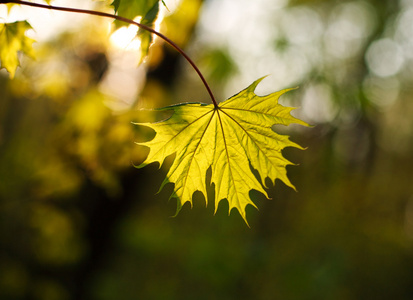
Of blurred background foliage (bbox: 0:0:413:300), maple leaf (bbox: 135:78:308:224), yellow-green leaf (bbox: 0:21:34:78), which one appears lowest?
maple leaf (bbox: 135:78:308:224)

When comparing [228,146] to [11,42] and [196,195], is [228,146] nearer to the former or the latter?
[11,42]

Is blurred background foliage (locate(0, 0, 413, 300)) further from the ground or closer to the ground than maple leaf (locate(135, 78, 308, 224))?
further from the ground

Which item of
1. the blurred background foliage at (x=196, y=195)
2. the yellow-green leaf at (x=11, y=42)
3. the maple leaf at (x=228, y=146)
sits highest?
the blurred background foliage at (x=196, y=195)

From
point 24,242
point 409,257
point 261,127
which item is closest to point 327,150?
point 261,127

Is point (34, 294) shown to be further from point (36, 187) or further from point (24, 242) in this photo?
point (36, 187)

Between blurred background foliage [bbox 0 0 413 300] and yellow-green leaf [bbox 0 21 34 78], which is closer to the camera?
yellow-green leaf [bbox 0 21 34 78]

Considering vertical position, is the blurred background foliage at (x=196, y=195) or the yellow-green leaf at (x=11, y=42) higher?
the blurred background foliage at (x=196, y=195)

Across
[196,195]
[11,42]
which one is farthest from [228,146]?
[196,195]
